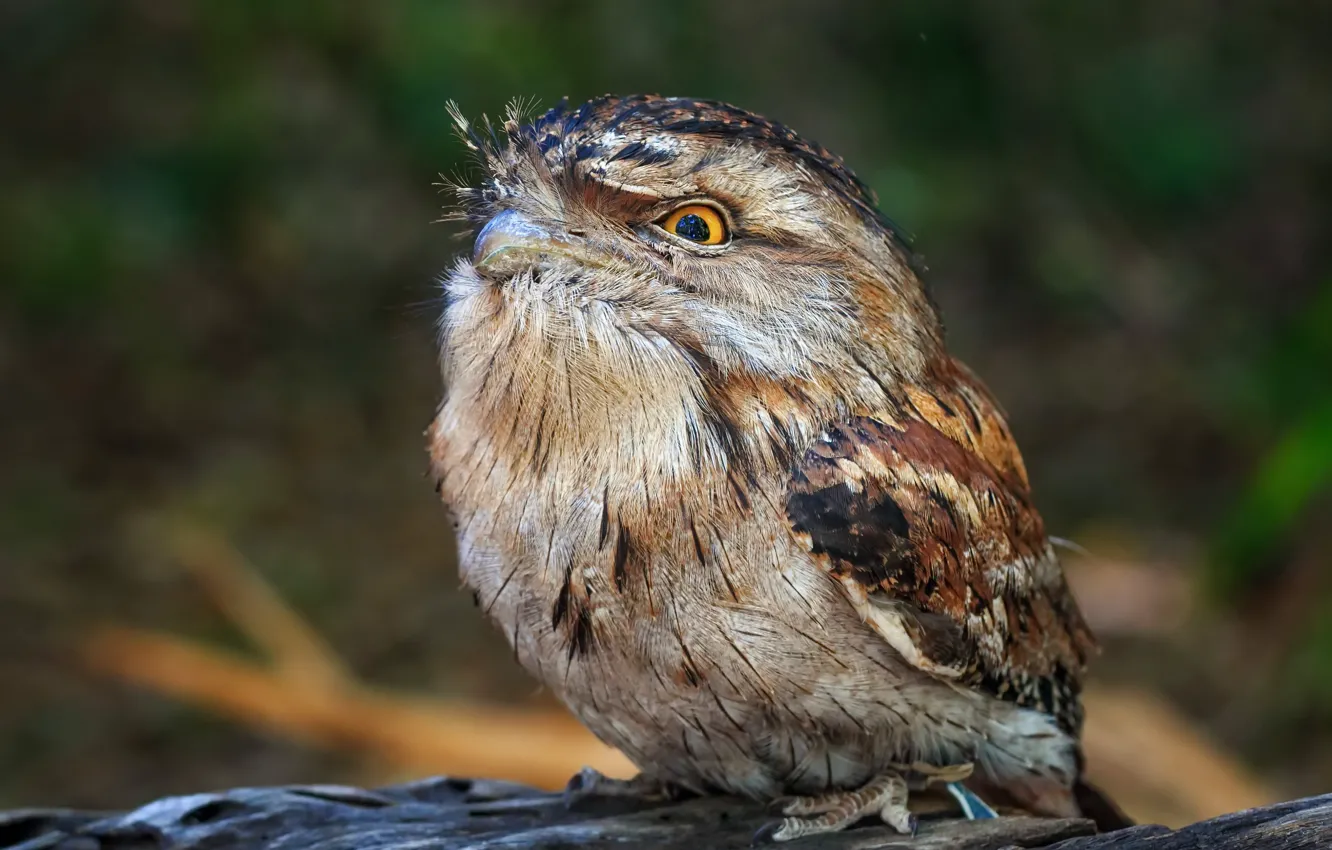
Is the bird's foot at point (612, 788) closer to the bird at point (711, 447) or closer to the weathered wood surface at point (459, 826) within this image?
the weathered wood surface at point (459, 826)

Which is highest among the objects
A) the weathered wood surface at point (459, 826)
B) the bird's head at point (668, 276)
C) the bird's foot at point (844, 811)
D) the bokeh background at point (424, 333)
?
the bokeh background at point (424, 333)

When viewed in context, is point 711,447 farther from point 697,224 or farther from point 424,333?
point 424,333

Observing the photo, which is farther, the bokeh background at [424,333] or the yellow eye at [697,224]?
the bokeh background at [424,333]

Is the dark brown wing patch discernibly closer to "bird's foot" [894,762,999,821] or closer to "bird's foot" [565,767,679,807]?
"bird's foot" [894,762,999,821]

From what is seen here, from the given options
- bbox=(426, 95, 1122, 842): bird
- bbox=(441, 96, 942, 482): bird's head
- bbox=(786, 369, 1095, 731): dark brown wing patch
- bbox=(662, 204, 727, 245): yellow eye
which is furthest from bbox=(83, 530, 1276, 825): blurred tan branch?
bbox=(662, 204, 727, 245): yellow eye

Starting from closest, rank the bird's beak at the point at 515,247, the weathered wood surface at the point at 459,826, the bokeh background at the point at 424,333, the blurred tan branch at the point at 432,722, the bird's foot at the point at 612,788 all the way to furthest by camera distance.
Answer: the bird's beak at the point at 515,247
the weathered wood surface at the point at 459,826
the bird's foot at the point at 612,788
the blurred tan branch at the point at 432,722
the bokeh background at the point at 424,333

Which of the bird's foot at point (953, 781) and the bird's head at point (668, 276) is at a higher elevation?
the bird's head at point (668, 276)

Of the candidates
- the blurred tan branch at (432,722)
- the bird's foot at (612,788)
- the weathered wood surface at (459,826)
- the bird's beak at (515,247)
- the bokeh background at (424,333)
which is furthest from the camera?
the bokeh background at (424,333)

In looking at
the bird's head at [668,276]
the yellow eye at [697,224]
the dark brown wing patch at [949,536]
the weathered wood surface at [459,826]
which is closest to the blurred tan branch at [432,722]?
the weathered wood surface at [459,826]
